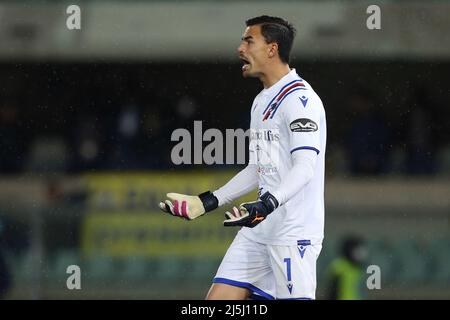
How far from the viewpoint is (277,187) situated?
16.9 feet

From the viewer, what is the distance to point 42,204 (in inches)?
409

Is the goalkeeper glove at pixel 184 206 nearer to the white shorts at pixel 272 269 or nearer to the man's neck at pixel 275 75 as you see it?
the white shorts at pixel 272 269

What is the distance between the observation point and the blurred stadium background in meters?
10.3

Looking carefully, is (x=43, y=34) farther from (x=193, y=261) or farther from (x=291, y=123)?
(x=291, y=123)

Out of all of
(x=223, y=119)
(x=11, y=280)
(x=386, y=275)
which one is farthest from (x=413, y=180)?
(x=11, y=280)

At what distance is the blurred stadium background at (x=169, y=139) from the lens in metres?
10.3

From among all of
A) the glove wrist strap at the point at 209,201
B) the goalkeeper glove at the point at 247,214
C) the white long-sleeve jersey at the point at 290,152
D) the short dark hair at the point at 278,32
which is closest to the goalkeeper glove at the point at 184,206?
the glove wrist strap at the point at 209,201

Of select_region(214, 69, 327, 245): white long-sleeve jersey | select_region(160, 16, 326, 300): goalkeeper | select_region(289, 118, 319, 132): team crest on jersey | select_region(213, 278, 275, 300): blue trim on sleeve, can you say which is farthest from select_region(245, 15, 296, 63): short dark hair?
select_region(213, 278, 275, 300): blue trim on sleeve

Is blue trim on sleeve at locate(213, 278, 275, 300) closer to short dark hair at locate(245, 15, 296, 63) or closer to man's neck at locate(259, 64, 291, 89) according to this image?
man's neck at locate(259, 64, 291, 89)

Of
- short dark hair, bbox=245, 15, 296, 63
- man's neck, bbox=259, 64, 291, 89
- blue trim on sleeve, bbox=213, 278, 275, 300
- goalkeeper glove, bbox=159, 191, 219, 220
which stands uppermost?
short dark hair, bbox=245, 15, 296, 63

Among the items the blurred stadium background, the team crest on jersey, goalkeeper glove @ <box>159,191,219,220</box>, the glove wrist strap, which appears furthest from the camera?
the blurred stadium background

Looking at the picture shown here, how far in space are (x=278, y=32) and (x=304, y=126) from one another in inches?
25.3

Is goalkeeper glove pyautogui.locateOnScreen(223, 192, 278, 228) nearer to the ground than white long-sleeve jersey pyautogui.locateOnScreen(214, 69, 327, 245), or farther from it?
A: nearer to the ground

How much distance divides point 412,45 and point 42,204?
4669 millimetres
